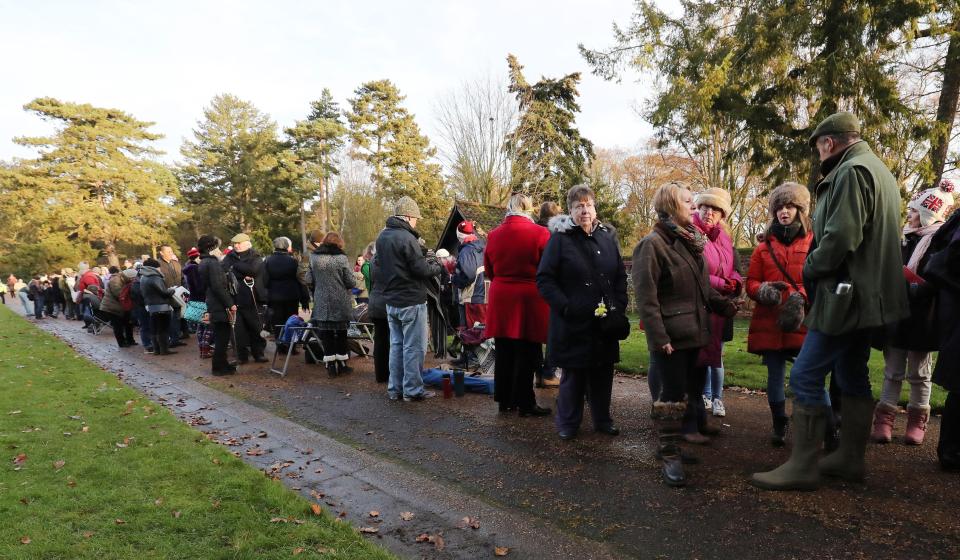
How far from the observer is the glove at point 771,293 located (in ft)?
13.5

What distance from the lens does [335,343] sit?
801cm

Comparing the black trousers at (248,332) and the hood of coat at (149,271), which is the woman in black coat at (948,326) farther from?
the hood of coat at (149,271)

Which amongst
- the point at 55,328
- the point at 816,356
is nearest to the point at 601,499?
the point at 816,356

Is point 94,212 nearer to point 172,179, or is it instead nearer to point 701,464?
point 172,179

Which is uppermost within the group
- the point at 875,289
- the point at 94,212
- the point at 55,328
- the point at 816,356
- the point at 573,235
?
the point at 94,212

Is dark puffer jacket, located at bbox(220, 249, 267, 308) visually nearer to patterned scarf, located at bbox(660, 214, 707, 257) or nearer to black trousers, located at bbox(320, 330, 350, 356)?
black trousers, located at bbox(320, 330, 350, 356)

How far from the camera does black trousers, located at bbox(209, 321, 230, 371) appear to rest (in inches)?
329

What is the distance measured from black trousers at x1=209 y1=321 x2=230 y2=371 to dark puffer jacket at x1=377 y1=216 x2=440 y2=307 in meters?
3.52

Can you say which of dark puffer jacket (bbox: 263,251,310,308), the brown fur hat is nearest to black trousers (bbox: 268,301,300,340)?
dark puffer jacket (bbox: 263,251,310,308)

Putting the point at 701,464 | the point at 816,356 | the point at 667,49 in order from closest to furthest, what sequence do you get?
the point at 816,356
the point at 701,464
the point at 667,49

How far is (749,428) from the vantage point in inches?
190

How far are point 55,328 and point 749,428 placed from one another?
66.5 ft

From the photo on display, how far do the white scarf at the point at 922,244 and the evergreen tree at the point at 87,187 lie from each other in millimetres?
47950

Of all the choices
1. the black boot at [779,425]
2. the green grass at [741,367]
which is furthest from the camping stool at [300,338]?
the black boot at [779,425]
